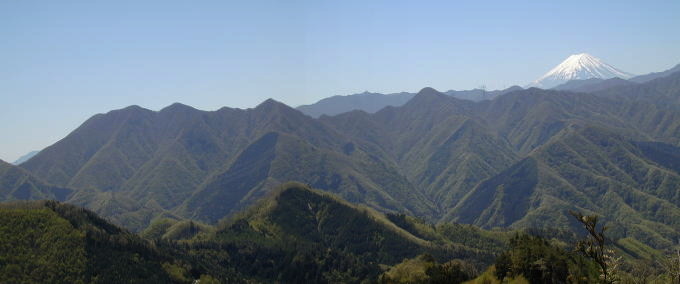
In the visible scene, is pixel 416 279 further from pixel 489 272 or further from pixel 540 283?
pixel 540 283

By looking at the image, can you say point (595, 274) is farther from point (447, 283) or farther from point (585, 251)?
point (585, 251)

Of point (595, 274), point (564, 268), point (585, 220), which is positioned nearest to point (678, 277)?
point (585, 220)

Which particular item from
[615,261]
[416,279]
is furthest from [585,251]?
[416,279]

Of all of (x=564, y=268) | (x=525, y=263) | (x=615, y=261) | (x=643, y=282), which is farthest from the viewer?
(x=525, y=263)

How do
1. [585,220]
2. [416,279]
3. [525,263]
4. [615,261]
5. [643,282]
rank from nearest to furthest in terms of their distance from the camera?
[585,220]
[615,261]
[643,282]
[525,263]
[416,279]

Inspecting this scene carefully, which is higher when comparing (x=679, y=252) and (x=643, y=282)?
(x=679, y=252)

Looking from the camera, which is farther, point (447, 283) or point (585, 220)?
point (447, 283)

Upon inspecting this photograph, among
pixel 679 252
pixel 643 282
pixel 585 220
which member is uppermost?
pixel 585 220

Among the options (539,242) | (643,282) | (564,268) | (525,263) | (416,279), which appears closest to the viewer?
(643,282)

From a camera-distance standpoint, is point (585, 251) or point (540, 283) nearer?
point (585, 251)
